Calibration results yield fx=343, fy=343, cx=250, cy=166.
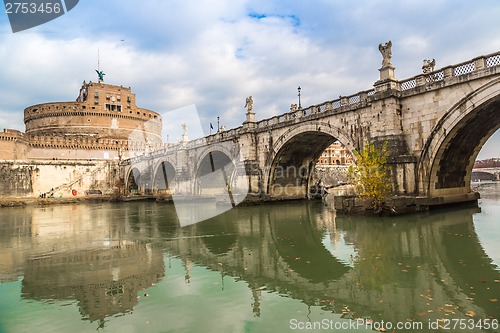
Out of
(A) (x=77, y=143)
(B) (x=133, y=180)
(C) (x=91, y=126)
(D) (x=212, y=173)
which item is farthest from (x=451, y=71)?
(C) (x=91, y=126)

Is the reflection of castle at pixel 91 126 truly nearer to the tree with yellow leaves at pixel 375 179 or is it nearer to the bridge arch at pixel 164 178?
the bridge arch at pixel 164 178

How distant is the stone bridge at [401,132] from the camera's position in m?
17.7

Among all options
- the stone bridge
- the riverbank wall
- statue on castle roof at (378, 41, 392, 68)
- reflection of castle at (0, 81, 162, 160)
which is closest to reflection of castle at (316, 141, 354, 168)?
reflection of castle at (0, 81, 162, 160)

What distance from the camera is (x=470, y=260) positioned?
368 inches

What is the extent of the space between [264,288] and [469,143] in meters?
18.4

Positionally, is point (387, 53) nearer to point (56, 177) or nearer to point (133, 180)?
point (133, 180)

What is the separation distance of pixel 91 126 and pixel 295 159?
58.5 m

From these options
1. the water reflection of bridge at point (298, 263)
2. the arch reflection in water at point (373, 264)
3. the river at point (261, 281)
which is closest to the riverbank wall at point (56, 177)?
the water reflection of bridge at point (298, 263)

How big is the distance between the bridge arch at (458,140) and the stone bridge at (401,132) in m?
0.05

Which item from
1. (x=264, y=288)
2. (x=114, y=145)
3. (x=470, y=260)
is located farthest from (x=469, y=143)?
(x=114, y=145)

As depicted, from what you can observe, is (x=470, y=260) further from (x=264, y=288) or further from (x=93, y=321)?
(x=93, y=321)

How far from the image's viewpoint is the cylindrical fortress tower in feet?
248

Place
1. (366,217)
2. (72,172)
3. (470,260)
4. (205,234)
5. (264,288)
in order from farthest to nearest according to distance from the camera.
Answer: (72,172) < (366,217) < (205,234) < (470,260) < (264,288)

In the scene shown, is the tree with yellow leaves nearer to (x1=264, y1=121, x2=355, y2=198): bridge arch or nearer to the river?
the river
